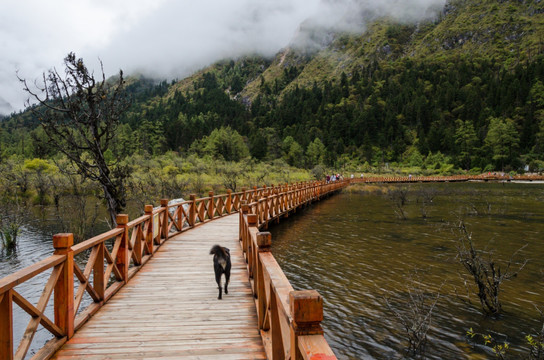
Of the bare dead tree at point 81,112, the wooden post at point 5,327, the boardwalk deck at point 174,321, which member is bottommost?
the boardwalk deck at point 174,321

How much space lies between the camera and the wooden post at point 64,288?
347 centimetres

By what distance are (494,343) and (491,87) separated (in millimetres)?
114635

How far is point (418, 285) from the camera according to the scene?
27.2 ft

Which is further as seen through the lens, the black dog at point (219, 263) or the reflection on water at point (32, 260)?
the reflection on water at point (32, 260)

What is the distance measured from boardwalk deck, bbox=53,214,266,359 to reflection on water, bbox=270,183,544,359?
7.66 feet

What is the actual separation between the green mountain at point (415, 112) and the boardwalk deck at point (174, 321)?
2042 inches

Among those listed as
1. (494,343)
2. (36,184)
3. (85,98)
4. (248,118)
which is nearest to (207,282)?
(494,343)

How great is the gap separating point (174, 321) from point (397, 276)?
22.1 feet

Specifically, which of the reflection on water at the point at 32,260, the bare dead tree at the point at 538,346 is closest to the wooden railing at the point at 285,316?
the bare dead tree at the point at 538,346

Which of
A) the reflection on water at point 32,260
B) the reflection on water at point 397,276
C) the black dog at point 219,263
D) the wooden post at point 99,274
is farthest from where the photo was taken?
the reflection on water at point 32,260

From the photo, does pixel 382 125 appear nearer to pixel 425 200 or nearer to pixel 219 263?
pixel 425 200

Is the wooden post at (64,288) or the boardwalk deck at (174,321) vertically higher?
the wooden post at (64,288)

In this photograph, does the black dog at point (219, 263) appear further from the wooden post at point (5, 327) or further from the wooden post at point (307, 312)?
the wooden post at point (307, 312)

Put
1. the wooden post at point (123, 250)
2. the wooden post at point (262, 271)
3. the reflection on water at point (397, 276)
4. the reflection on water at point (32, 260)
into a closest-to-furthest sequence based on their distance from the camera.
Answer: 1. the wooden post at point (262, 271)
2. the wooden post at point (123, 250)
3. the reflection on water at point (397, 276)
4. the reflection on water at point (32, 260)
